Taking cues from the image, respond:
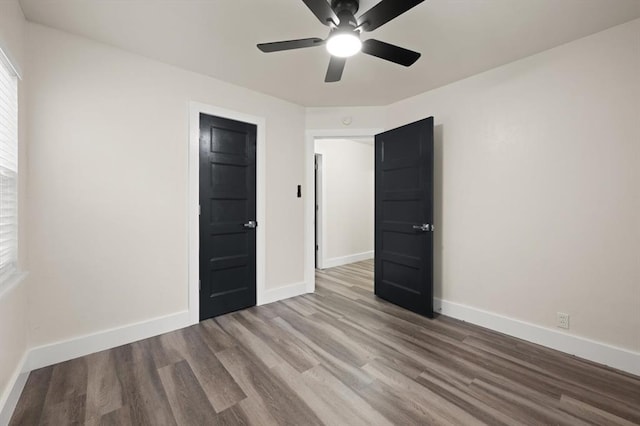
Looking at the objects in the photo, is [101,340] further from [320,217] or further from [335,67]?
[320,217]

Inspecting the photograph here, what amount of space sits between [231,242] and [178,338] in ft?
3.42

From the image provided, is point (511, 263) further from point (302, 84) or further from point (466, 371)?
point (302, 84)

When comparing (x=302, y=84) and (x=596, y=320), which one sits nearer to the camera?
(x=596, y=320)

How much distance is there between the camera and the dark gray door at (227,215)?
9.32 feet

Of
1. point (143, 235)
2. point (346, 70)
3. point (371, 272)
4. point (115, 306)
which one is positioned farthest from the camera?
point (371, 272)

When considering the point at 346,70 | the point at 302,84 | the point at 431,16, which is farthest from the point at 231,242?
the point at 431,16

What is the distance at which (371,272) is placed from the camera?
15.9ft

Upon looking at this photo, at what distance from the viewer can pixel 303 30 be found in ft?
6.79

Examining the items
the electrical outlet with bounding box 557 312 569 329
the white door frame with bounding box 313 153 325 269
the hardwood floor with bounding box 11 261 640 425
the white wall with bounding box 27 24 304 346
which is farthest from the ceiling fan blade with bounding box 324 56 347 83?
the white door frame with bounding box 313 153 325 269

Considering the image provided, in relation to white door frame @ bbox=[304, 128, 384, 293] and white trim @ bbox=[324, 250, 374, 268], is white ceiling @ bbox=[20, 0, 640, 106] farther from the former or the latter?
white trim @ bbox=[324, 250, 374, 268]

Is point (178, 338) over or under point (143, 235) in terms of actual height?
under

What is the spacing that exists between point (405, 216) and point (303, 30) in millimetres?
2140

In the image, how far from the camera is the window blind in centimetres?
168

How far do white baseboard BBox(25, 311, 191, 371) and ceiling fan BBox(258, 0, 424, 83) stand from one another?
8.25 ft
